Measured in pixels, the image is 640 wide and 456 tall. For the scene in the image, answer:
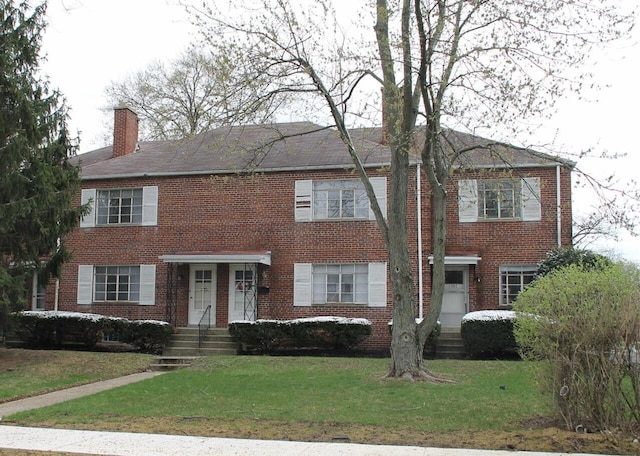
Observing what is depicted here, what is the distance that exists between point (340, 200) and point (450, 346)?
17.0 ft

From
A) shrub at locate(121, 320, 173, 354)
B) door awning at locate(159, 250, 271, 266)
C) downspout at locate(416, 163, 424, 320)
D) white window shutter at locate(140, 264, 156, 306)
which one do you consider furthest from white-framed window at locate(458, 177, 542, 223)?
white window shutter at locate(140, 264, 156, 306)

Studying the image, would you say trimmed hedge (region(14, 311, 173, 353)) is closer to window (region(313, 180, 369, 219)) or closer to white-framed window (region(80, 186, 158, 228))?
white-framed window (region(80, 186, 158, 228))

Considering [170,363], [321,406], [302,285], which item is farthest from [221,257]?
[321,406]

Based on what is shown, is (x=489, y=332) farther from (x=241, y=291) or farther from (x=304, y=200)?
(x=241, y=291)

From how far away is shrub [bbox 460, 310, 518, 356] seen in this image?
16.5 m

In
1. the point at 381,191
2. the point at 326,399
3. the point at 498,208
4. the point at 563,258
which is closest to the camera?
the point at 326,399

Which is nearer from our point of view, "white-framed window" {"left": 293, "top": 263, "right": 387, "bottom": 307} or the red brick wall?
the red brick wall

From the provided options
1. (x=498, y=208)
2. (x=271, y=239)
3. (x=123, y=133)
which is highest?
(x=123, y=133)

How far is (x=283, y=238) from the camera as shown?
19.6 m

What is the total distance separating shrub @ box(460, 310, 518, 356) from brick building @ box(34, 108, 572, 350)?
1.76 m

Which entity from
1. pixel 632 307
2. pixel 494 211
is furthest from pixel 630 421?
pixel 494 211

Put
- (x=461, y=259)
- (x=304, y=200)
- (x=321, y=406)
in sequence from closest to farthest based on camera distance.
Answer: (x=321, y=406) → (x=461, y=259) → (x=304, y=200)

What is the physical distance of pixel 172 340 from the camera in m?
19.0

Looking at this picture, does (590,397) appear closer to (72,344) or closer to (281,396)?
(281,396)
